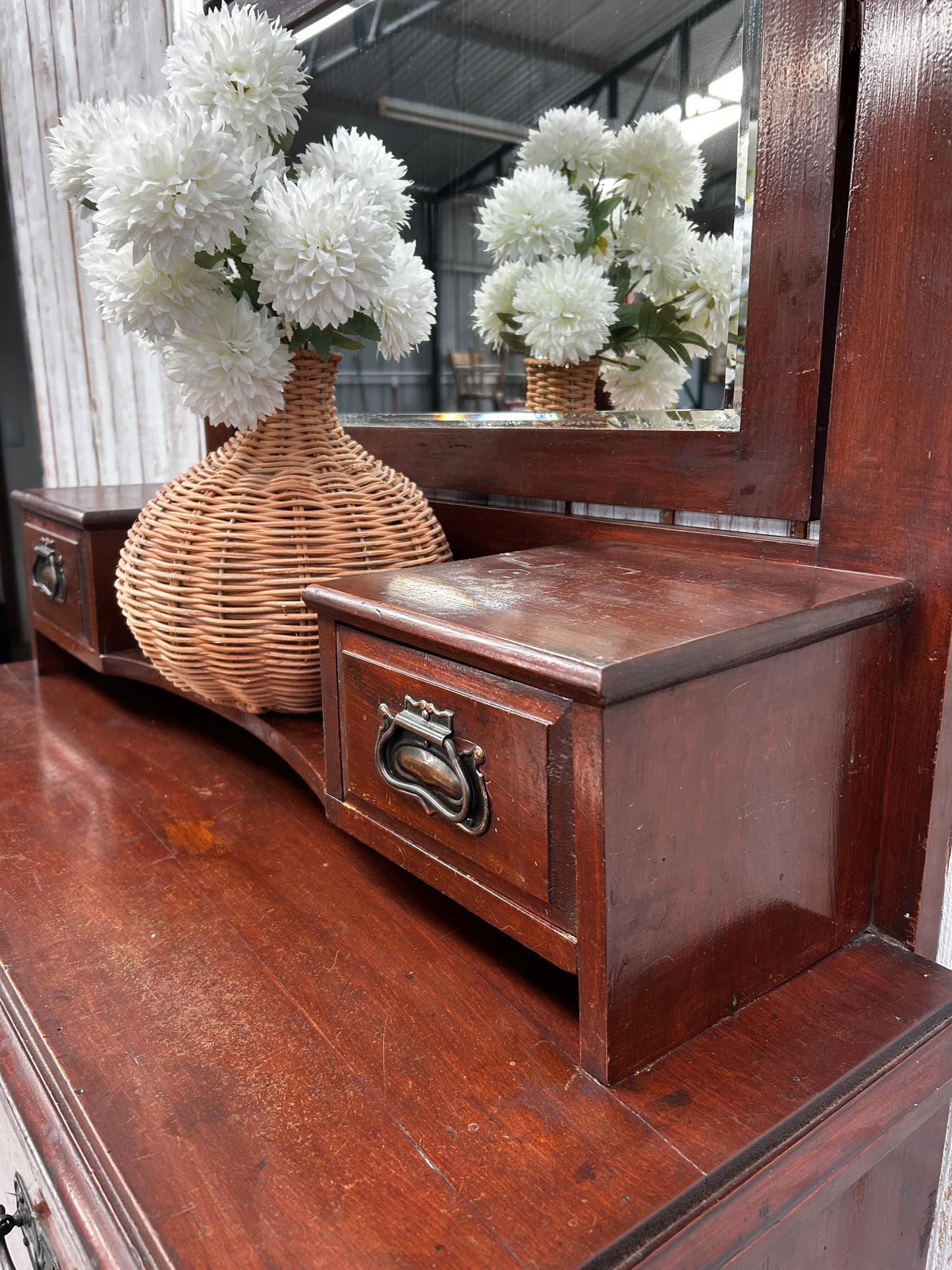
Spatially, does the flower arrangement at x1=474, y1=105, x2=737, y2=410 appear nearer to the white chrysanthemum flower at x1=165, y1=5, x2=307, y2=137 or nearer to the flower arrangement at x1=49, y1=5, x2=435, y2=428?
the flower arrangement at x1=49, y1=5, x2=435, y2=428

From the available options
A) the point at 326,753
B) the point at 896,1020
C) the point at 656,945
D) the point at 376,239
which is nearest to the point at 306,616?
the point at 326,753

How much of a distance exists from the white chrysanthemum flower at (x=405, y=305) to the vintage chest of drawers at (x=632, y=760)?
0.32 meters

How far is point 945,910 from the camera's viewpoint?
2.41ft

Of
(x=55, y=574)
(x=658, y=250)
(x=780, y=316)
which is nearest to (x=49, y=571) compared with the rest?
(x=55, y=574)

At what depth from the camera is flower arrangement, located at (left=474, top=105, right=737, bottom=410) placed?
83cm

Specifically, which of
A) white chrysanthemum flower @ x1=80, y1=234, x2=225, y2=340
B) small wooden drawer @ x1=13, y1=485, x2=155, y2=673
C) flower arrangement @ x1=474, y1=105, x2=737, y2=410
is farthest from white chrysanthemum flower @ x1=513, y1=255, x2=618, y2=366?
small wooden drawer @ x1=13, y1=485, x2=155, y2=673

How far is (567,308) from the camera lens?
0.97 metres

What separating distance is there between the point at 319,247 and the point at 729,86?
361 millimetres

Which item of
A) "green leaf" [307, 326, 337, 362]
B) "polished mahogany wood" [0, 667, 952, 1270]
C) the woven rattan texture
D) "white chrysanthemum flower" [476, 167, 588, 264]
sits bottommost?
"polished mahogany wood" [0, 667, 952, 1270]

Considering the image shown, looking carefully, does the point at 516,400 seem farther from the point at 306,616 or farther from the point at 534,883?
the point at 534,883

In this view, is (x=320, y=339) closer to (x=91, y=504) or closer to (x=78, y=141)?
(x=78, y=141)

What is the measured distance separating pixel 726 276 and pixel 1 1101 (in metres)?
0.83

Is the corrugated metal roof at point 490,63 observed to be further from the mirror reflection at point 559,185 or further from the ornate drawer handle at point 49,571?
the ornate drawer handle at point 49,571

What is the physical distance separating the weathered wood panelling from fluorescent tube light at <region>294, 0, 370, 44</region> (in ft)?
1.58
